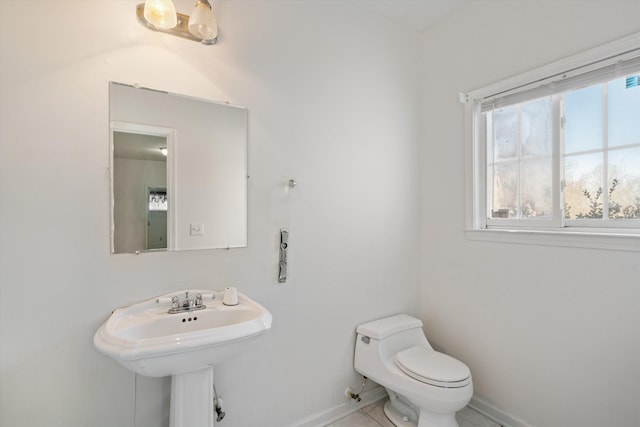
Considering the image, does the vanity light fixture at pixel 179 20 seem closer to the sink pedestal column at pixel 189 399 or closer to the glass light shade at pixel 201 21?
the glass light shade at pixel 201 21

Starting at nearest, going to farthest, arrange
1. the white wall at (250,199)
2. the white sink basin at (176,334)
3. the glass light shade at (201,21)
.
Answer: the white sink basin at (176,334)
the white wall at (250,199)
the glass light shade at (201,21)

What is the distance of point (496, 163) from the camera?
6.39 feet

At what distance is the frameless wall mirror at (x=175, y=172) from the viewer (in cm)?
128

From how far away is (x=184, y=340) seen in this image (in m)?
0.97

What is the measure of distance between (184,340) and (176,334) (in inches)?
2.9

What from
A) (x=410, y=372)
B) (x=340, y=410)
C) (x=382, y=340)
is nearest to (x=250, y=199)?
(x=382, y=340)

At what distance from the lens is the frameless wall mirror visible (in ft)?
4.19

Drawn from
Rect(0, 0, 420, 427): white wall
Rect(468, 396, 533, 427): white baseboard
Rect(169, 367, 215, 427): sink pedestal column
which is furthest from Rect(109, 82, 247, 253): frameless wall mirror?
Rect(468, 396, 533, 427): white baseboard

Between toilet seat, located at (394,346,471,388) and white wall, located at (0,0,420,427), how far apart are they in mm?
343

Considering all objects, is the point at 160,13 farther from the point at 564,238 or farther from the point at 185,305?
the point at 564,238

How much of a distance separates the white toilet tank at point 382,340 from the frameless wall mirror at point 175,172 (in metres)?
0.99

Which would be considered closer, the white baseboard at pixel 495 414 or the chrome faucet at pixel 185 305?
the chrome faucet at pixel 185 305

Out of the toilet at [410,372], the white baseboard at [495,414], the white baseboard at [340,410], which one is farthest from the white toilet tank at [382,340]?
the white baseboard at [495,414]

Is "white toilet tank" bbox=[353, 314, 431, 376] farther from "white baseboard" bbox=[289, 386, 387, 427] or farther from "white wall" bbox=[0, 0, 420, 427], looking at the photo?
"white baseboard" bbox=[289, 386, 387, 427]
